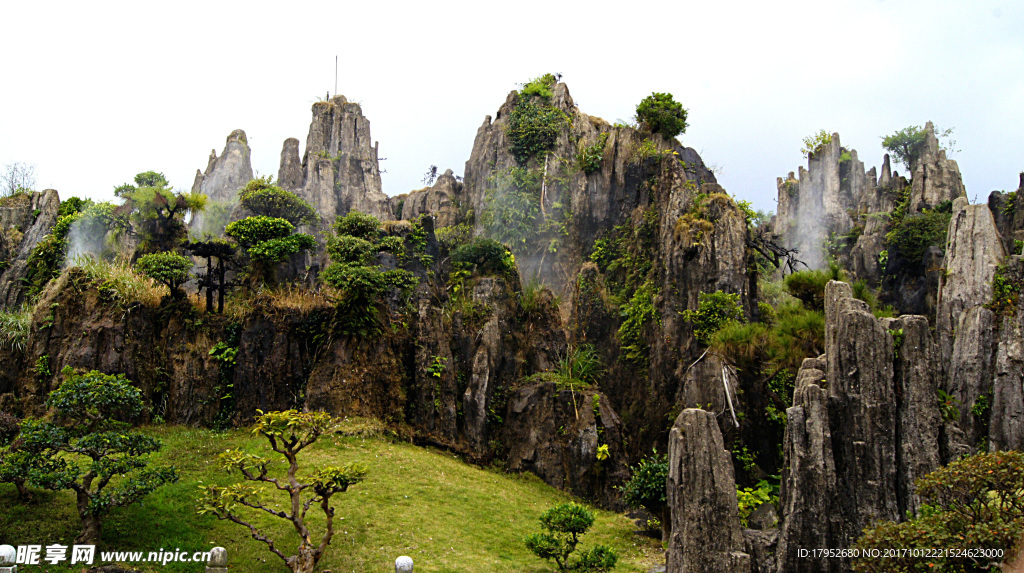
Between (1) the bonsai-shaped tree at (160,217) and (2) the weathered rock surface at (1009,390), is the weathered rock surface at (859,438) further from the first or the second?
(1) the bonsai-shaped tree at (160,217)

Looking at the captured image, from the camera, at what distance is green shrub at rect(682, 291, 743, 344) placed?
21.8 m

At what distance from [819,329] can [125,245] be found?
2667 centimetres

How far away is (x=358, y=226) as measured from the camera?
24.5m

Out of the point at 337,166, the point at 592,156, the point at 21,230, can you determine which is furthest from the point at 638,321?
the point at 21,230

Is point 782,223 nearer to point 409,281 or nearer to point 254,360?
point 409,281

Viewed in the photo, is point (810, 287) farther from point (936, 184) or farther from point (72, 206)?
point (72, 206)

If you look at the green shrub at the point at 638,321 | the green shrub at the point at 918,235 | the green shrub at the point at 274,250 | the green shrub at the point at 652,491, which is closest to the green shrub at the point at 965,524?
the green shrub at the point at 652,491

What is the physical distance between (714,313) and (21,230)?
2906 centimetres

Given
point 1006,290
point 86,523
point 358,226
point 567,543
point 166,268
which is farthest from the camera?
point 358,226

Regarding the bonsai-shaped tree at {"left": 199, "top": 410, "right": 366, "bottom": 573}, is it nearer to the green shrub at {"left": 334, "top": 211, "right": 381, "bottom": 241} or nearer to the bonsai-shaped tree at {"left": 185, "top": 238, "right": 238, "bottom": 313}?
the bonsai-shaped tree at {"left": 185, "top": 238, "right": 238, "bottom": 313}

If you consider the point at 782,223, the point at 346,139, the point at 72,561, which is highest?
the point at 346,139

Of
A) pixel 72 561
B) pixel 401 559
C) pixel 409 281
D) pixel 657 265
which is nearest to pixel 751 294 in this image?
pixel 657 265

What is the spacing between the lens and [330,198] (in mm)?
39031

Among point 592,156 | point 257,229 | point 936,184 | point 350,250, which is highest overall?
point 936,184
